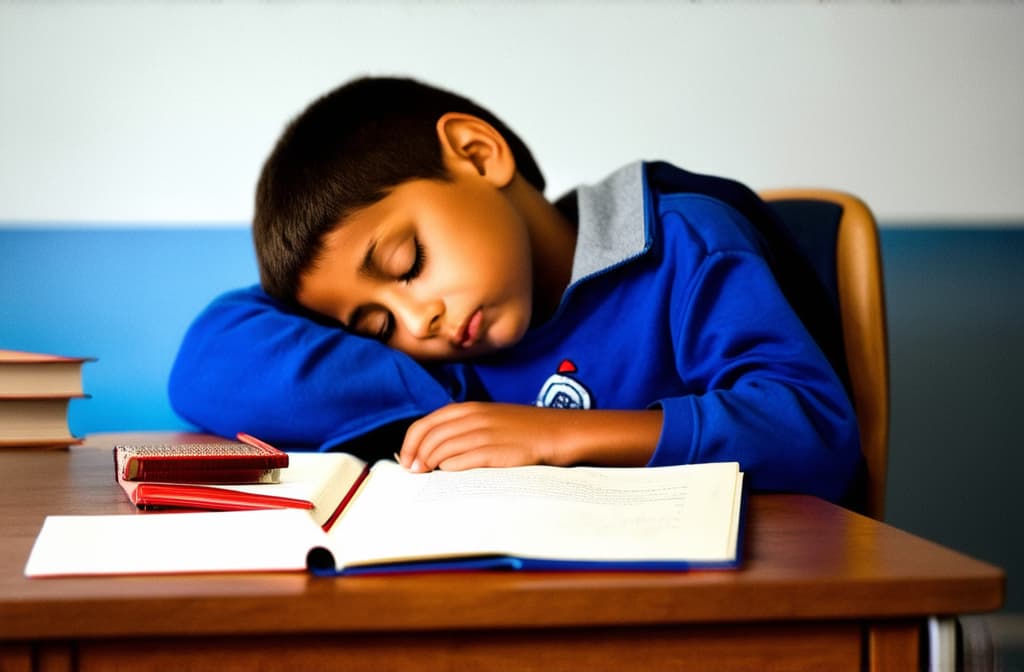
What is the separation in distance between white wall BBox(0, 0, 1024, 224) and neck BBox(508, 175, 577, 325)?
0.38m

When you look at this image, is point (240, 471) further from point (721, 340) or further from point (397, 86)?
point (397, 86)

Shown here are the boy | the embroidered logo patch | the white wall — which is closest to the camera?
the boy

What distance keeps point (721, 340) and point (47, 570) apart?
59 cm

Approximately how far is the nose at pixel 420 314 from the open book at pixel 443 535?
1.23 feet

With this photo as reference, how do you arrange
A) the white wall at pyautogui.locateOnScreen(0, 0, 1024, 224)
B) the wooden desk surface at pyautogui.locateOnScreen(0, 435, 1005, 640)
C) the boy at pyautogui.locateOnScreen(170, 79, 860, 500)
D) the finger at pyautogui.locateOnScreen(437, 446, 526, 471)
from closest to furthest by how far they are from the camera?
the wooden desk surface at pyautogui.locateOnScreen(0, 435, 1005, 640)
the finger at pyautogui.locateOnScreen(437, 446, 526, 471)
the boy at pyautogui.locateOnScreen(170, 79, 860, 500)
the white wall at pyautogui.locateOnScreen(0, 0, 1024, 224)

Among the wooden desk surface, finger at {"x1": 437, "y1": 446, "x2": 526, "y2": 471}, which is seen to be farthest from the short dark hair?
the wooden desk surface

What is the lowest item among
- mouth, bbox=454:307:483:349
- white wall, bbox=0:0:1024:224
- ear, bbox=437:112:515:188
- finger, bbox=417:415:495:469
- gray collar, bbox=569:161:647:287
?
finger, bbox=417:415:495:469

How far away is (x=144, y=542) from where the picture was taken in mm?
488

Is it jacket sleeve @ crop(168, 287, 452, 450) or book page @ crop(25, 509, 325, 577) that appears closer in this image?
book page @ crop(25, 509, 325, 577)

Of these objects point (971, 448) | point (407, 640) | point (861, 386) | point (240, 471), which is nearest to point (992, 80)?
point (971, 448)

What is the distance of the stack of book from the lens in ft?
3.07

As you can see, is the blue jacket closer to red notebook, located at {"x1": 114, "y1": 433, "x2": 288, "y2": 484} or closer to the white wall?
red notebook, located at {"x1": 114, "y1": 433, "x2": 288, "y2": 484}

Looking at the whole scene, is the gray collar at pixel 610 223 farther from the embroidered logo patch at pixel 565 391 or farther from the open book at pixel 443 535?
the open book at pixel 443 535

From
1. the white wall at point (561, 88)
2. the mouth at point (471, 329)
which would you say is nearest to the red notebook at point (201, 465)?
the mouth at point (471, 329)
